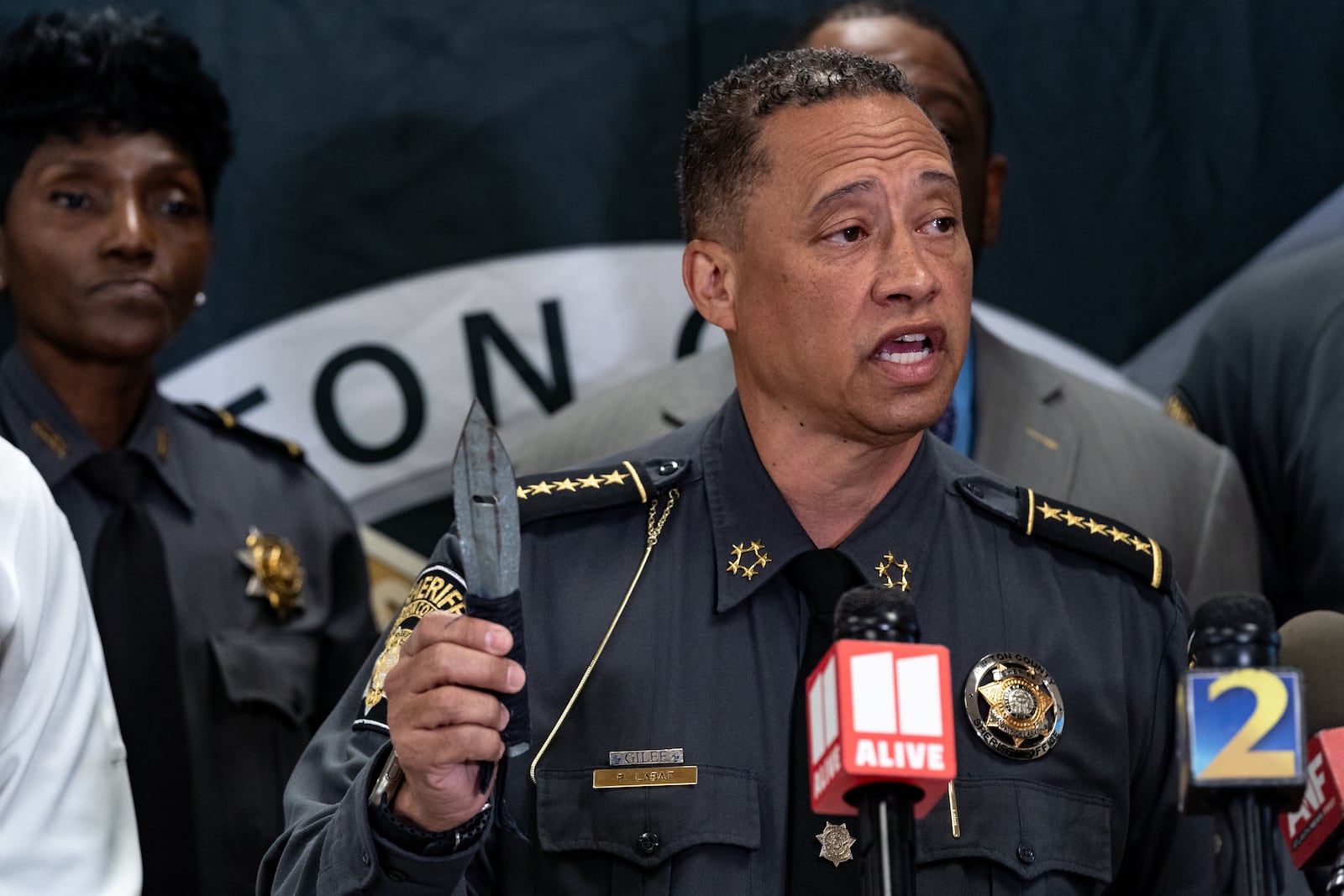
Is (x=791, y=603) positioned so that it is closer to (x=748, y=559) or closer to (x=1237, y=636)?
(x=748, y=559)

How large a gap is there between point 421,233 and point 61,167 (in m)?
0.67

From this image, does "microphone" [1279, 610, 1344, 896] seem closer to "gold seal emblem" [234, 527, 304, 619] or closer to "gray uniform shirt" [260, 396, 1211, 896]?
"gray uniform shirt" [260, 396, 1211, 896]

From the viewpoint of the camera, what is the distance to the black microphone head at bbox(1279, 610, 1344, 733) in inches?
62.2

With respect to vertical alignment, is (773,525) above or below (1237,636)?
above

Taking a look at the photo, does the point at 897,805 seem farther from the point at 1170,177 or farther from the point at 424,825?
the point at 1170,177

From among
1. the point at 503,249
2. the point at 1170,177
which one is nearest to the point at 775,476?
the point at 503,249

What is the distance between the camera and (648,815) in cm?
166

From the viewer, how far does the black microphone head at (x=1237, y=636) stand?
48.3 inches

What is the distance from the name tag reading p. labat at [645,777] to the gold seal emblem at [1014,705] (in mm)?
287

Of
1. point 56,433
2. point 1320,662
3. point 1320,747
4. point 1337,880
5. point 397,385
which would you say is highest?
point 397,385

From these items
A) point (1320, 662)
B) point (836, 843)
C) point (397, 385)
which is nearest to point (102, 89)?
point (397, 385)

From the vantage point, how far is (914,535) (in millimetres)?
1829

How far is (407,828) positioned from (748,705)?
389 mm

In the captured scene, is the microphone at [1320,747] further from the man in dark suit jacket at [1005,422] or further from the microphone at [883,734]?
the man in dark suit jacket at [1005,422]
